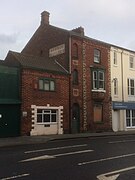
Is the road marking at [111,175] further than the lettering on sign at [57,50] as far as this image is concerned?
No

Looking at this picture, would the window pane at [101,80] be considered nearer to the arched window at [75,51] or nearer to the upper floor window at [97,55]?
the upper floor window at [97,55]

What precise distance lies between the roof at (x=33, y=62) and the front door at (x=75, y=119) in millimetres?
3751

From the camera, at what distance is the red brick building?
33.0m

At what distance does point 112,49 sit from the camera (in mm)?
38062

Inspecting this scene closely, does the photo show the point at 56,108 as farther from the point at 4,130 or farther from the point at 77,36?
the point at 77,36

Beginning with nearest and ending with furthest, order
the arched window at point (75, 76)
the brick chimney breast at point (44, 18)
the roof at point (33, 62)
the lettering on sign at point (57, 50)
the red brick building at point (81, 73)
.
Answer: the roof at point (33, 62), the red brick building at point (81, 73), the arched window at point (75, 76), the lettering on sign at point (57, 50), the brick chimney breast at point (44, 18)

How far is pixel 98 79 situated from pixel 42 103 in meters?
8.50

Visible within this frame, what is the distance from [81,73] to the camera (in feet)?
112

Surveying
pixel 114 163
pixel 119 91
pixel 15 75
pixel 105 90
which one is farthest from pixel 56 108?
pixel 114 163

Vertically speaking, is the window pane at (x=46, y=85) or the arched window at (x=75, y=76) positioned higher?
the arched window at (x=75, y=76)

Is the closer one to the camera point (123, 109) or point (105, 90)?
point (105, 90)

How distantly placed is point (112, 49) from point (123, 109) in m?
7.03

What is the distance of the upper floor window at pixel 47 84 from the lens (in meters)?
29.9

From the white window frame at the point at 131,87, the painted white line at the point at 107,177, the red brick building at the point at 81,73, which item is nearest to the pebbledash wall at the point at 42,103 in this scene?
the red brick building at the point at 81,73
